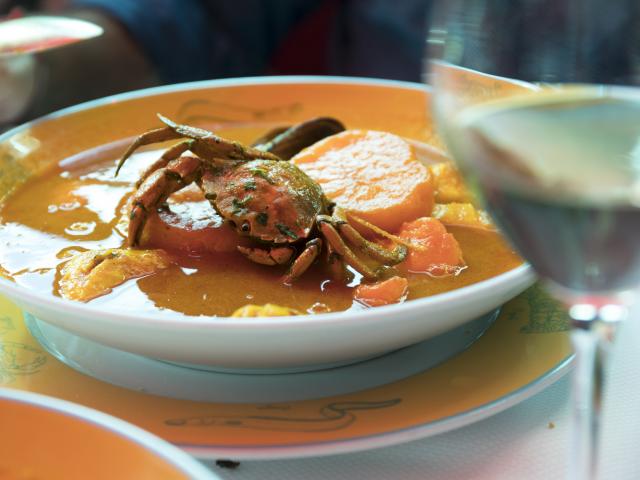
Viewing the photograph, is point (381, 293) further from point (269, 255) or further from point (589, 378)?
point (589, 378)

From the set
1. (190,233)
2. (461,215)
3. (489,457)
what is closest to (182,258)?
(190,233)

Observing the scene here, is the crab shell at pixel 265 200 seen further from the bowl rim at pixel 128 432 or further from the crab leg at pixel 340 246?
the bowl rim at pixel 128 432

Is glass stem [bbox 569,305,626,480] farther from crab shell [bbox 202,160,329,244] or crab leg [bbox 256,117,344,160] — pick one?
crab leg [bbox 256,117,344,160]

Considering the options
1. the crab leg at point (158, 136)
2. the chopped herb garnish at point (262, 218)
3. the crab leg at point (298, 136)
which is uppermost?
the crab leg at point (158, 136)

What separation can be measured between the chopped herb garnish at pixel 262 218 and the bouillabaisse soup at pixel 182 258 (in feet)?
0.36

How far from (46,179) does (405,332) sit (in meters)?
1.12

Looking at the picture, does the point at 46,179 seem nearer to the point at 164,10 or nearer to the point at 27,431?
the point at 27,431

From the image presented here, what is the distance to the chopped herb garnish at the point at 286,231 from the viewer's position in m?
1.34

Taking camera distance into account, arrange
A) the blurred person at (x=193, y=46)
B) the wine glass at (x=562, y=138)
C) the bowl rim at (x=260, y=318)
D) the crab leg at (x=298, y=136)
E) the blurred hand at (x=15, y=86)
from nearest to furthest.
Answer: the wine glass at (x=562, y=138) < the bowl rim at (x=260, y=318) < the crab leg at (x=298, y=136) < the blurred hand at (x=15, y=86) < the blurred person at (x=193, y=46)

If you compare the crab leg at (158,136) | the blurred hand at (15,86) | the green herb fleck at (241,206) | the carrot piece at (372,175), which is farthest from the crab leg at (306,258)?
the blurred hand at (15,86)

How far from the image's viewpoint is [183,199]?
1589 millimetres

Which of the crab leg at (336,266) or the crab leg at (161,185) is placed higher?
the crab leg at (161,185)

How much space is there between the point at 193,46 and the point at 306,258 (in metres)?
2.55

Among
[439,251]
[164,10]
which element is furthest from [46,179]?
[164,10]
